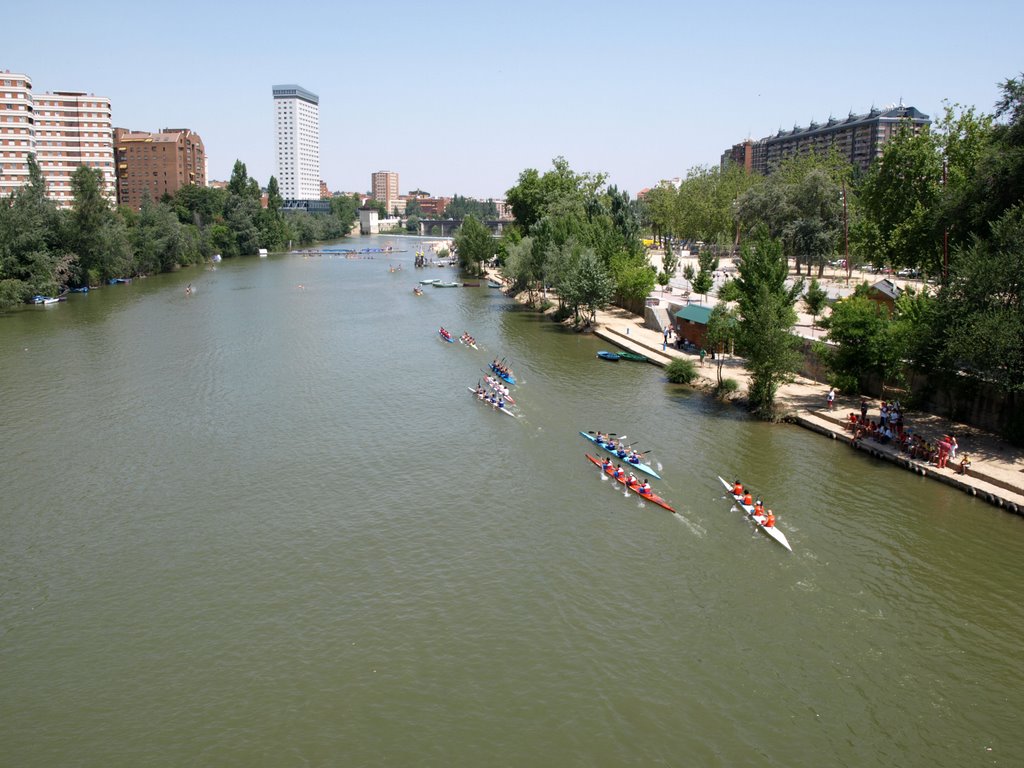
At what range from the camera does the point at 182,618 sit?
1856 cm

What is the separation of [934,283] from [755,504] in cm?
1559

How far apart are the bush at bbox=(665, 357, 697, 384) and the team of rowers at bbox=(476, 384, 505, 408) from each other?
10.2 m

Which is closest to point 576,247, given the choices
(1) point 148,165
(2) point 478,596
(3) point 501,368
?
(3) point 501,368

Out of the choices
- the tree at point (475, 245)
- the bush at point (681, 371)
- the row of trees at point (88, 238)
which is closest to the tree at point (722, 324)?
the bush at point (681, 371)

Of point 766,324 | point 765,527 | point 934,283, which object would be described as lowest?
point 765,527

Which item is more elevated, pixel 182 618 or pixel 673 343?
pixel 673 343

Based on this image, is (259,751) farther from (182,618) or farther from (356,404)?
(356,404)

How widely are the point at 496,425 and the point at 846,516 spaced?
1537 centimetres

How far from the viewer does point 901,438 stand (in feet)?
93.3

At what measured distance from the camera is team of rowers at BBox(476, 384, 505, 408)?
36.7 meters

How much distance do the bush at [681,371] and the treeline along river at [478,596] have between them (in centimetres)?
469

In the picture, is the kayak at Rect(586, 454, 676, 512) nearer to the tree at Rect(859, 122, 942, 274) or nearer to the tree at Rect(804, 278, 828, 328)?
the tree at Rect(804, 278, 828, 328)

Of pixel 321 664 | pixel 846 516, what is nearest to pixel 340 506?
pixel 321 664

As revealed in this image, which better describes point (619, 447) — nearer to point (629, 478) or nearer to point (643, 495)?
point (629, 478)
